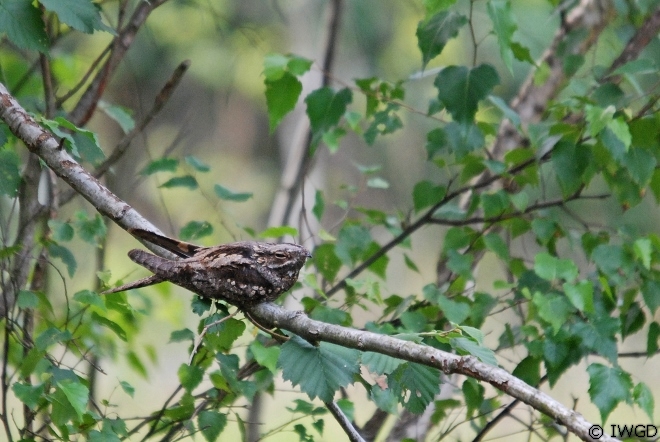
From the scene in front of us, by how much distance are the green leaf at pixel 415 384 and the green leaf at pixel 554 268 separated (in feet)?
2.11

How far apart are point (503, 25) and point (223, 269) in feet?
3.63

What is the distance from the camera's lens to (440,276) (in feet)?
9.83

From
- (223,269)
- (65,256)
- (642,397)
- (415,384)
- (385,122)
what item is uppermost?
(385,122)

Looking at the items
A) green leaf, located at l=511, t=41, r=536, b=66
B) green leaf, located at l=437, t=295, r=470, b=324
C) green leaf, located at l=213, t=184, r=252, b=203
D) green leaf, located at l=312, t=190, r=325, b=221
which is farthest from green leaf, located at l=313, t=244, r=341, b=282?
green leaf, located at l=511, t=41, r=536, b=66

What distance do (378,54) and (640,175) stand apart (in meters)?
4.77

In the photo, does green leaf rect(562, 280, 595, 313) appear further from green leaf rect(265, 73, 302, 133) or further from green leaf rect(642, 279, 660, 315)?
green leaf rect(265, 73, 302, 133)

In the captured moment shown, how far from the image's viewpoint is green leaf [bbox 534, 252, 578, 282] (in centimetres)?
207

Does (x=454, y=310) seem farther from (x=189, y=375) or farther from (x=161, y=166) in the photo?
(x=161, y=166)

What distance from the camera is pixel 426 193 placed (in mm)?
2596

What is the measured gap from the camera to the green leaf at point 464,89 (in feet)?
7.43

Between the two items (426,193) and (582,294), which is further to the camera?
(426,193)

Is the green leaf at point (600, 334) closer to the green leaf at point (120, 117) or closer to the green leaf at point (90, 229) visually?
the green leaf at point (90, 229)

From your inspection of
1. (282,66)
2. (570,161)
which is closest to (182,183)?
(282,66)

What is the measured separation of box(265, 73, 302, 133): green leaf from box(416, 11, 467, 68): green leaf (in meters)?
0.44
